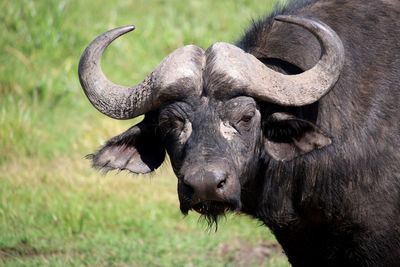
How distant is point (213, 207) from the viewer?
6008mm

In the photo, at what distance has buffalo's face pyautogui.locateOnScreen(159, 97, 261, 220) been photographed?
5.82 meters

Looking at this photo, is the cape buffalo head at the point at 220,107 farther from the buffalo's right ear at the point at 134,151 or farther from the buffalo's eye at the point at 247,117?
the buffalo's right ear at the point at 134,151

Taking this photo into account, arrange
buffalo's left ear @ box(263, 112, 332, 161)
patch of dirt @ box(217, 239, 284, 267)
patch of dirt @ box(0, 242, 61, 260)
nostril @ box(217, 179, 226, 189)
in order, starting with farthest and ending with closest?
1. patch of dirt @ box(217, 239, 284, 267)
2. patch of dirt @ box(0, 242, 61, 260)
3. buffalo's left ear @ box(263, 112, 332, 161)
4. nostril @ box(217, 179, 226, 189)

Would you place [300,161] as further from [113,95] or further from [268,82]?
[113,95]

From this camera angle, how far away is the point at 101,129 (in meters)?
10.5

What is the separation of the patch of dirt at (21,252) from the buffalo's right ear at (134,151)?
162 cm

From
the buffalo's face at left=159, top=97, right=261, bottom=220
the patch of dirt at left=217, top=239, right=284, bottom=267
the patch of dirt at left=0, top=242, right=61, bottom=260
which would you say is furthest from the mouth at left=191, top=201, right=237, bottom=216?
the patch of dirt at left=0, top=242, right=61, bottom=260

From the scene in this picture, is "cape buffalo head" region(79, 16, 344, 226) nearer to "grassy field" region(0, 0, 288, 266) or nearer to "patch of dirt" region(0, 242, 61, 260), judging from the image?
"grassy field" region(0, 0, 288, 266)

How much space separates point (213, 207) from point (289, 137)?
726 millimetres

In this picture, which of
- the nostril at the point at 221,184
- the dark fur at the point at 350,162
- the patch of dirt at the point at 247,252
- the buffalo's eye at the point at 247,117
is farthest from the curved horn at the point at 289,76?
the patch of dirt at the point at 247,252

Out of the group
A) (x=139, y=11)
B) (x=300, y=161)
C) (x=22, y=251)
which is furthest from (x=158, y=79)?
(x=139, y=11)

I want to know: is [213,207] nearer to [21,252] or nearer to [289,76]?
[289,76]

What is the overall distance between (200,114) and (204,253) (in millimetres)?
2476

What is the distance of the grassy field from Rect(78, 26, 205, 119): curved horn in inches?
27.6
